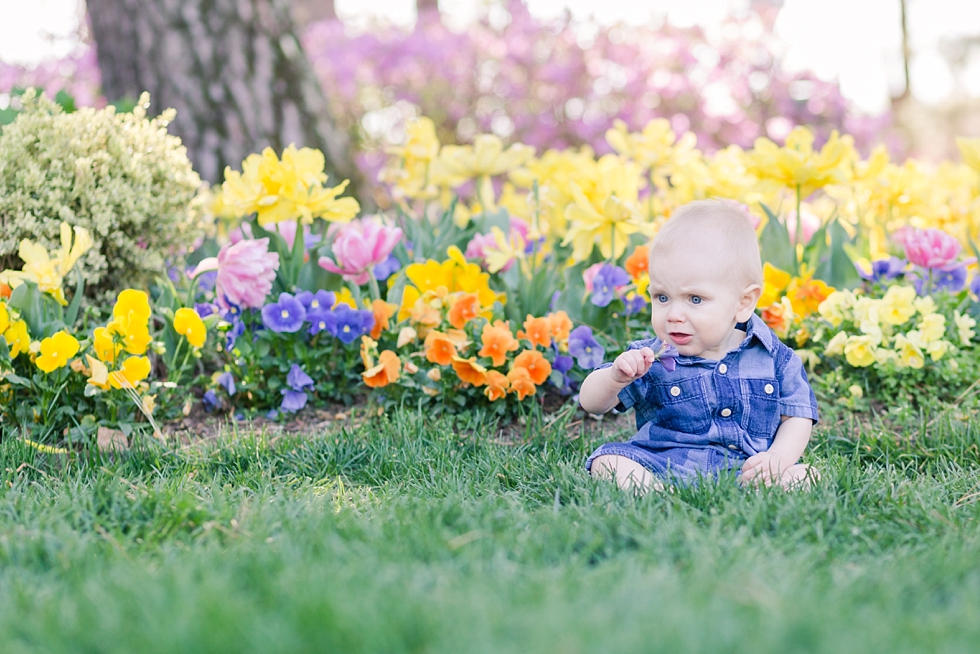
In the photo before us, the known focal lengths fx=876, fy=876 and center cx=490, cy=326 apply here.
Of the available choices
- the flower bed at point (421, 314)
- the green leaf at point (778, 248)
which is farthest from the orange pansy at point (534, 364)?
the green leaf at point (778, 248)

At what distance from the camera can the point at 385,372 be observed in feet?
8.79

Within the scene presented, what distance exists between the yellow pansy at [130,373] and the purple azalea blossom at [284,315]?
42 centimetres

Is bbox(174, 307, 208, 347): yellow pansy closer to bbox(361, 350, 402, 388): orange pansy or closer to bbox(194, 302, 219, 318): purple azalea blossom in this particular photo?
bbox(194, 302, 219, 318): purple azalea blossom

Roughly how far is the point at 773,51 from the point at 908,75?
453 inches

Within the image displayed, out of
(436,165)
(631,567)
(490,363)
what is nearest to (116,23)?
(436,165)

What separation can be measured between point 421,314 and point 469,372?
0.28m

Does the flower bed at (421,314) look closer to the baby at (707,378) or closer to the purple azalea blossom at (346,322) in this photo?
the purple azalea blossom at (346,322)

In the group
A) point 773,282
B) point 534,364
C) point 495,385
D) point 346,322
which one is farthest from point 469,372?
point 773,282

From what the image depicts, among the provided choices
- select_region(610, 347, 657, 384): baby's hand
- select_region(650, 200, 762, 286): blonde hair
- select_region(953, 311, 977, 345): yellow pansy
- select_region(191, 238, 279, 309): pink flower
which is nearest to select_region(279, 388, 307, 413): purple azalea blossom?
select_region(191, 238, 279, 309): pink flower

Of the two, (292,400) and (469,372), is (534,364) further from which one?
(292,400)

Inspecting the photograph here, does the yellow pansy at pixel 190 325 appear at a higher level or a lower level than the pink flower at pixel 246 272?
lower

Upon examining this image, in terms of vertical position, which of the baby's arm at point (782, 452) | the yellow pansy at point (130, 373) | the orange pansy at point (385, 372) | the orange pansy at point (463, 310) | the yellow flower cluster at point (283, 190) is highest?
the yellow flower cluster at point (283, 190)

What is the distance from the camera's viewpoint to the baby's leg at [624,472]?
2.00m

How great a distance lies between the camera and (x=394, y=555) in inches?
61.0
